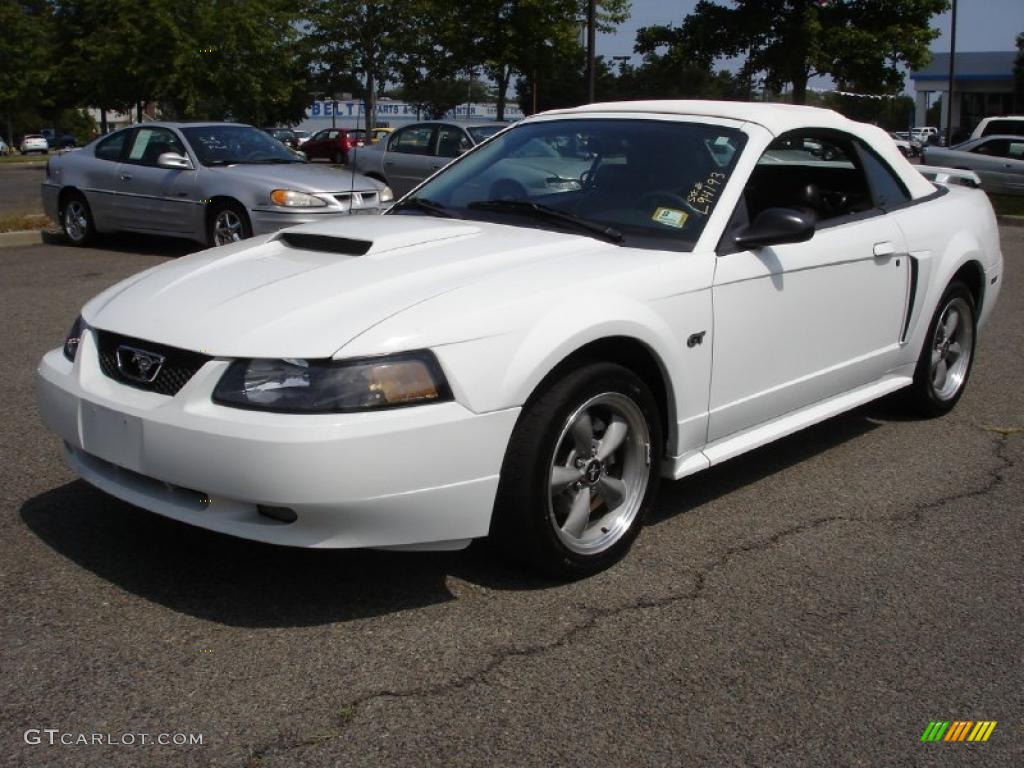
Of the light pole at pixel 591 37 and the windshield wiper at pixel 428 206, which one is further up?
the light pole at pixel 591 37

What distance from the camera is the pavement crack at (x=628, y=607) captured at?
281 centimetres

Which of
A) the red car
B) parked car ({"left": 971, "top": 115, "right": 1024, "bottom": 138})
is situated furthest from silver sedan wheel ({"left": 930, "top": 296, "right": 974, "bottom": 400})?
the red car

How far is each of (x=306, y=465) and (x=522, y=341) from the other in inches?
29.8

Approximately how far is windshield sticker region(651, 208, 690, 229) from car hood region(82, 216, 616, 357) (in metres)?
0.27

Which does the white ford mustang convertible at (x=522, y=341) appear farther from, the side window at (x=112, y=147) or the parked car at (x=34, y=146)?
the parked car at (x=34, y=146)

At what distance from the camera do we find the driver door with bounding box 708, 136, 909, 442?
13.8 ft

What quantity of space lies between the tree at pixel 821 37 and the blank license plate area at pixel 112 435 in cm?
2596

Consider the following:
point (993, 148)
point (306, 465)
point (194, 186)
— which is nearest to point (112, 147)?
point (194, 186)

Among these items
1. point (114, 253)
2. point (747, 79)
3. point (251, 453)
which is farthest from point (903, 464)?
point (747, 79)

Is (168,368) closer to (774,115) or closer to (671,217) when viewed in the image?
(671,217)

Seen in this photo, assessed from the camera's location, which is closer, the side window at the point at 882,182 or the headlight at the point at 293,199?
the side window at the point at 882,182

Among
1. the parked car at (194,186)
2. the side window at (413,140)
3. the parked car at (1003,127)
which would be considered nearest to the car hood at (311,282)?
the parked car at (194,186)

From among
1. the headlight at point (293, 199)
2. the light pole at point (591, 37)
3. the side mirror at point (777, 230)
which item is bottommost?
the headlight at point (293, 199)

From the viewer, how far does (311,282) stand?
3.67m
